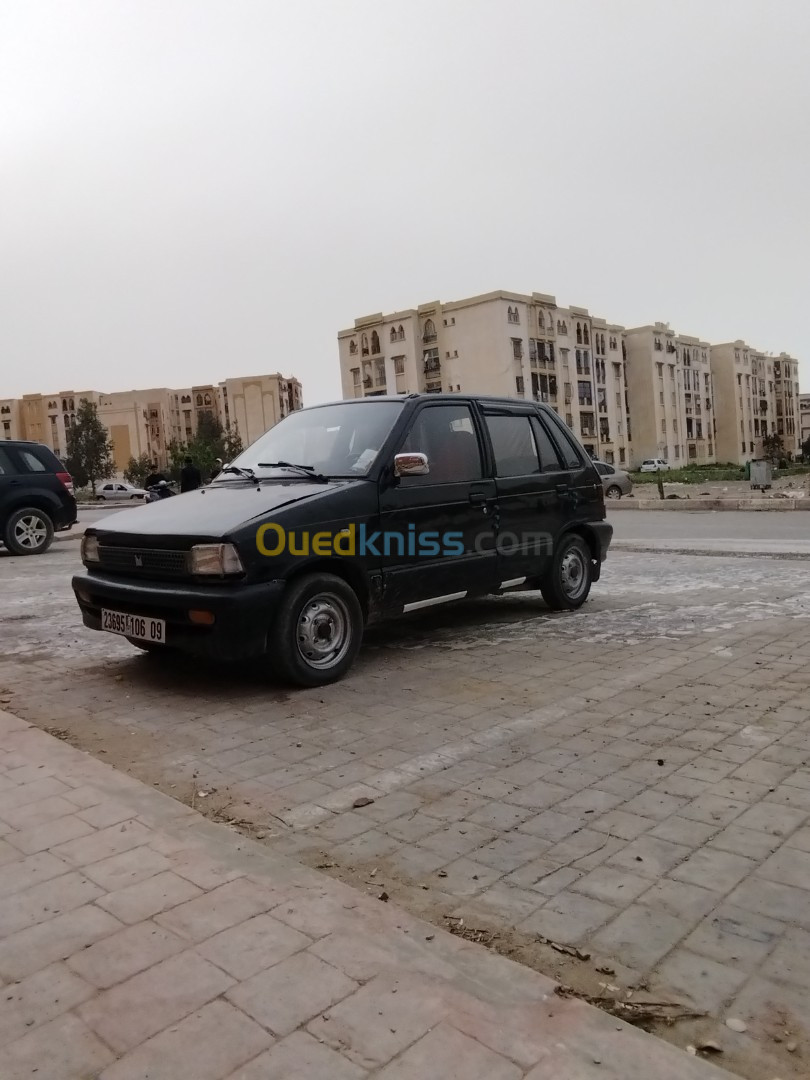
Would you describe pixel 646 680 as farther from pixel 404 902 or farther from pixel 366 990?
pixel 366 990

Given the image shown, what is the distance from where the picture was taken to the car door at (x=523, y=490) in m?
6.85

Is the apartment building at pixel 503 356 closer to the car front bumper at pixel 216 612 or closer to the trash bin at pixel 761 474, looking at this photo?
the trash bin at pixel 761 474

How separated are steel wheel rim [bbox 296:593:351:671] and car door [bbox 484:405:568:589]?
173 centimetres

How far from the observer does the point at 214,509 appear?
5.48 metres

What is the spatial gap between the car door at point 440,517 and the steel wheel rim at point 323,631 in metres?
0.42

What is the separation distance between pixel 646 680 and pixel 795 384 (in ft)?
461

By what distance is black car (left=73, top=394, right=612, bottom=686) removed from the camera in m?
5.06

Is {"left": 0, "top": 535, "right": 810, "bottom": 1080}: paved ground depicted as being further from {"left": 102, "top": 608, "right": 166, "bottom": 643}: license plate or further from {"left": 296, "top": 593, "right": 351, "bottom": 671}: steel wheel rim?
{"left": 102, "top": 608, "right": 166, "bottom": 643}: license plate

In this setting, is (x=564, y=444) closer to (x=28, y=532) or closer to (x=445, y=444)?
(x=445, y=444)

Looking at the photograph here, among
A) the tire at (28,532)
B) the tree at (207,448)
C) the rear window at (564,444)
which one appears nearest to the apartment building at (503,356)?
the tree at (207,448)

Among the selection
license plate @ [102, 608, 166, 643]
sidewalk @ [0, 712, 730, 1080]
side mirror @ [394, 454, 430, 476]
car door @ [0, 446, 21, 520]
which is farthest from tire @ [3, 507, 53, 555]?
sidewalk @ [0, 712, 730, 1080]

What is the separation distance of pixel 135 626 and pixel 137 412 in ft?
396

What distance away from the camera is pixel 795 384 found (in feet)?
429

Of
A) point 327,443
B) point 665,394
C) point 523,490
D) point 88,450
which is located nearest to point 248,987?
point 327,443
